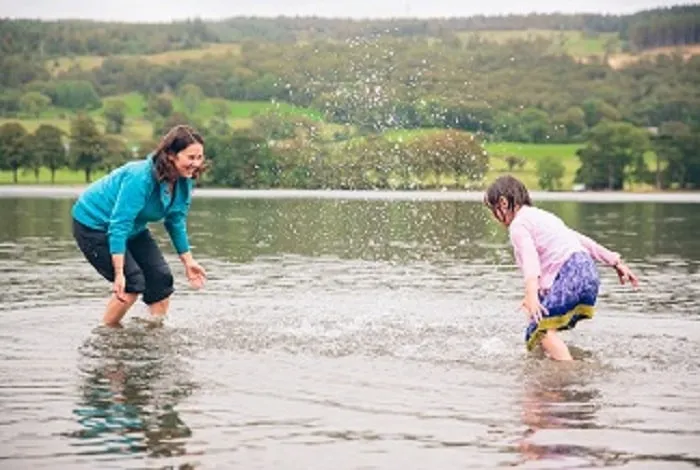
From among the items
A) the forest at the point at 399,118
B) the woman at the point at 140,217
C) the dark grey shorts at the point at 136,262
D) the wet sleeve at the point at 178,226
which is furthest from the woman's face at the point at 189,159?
the forest at the point at 399,118

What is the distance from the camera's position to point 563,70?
7520 inches

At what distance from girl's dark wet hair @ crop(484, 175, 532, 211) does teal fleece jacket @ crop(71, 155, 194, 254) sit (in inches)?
116

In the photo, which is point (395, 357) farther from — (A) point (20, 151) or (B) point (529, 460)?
(A) point (20, 151)

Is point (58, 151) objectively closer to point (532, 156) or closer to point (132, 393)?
point (532, 156)

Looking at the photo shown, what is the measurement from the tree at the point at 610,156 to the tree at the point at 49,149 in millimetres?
53074

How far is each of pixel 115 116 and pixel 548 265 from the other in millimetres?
163414

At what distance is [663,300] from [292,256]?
10.3 m

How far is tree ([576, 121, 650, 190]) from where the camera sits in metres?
128

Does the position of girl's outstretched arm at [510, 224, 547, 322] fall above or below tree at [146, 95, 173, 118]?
above

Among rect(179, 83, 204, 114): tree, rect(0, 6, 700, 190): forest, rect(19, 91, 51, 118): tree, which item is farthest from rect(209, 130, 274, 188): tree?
rect(19, 91, 51, 118): tree

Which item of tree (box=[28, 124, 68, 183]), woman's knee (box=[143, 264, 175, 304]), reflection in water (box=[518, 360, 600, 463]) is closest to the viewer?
reflection in water (box=[518, 360, 600, 463])

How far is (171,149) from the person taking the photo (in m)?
11.7

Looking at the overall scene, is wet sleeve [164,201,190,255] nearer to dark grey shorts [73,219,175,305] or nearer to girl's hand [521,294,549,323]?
dark grey shorts [73,219,175,305]

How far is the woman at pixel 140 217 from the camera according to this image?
1182 centimetres
